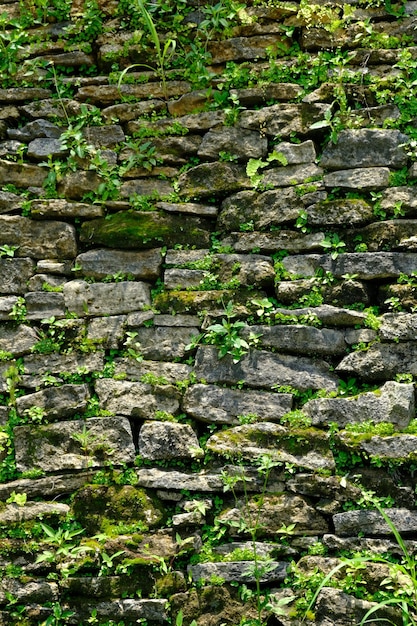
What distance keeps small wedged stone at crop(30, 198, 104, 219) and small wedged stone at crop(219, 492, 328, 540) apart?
1579 mm

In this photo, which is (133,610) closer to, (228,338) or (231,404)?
(231,404)

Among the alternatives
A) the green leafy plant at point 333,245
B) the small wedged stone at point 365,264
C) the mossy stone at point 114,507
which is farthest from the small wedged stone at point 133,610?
the green leafy plant at point 333,245

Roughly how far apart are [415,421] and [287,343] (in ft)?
2.10

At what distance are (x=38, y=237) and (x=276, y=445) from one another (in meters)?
1.56

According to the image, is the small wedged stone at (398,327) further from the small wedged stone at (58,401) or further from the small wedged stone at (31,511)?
the small wedged stone at (31,511)

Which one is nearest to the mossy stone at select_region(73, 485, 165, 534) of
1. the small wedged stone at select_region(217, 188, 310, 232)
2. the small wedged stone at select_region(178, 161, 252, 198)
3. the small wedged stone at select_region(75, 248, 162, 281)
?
the small wedged stone at select_region(75, 248, 162, 281)

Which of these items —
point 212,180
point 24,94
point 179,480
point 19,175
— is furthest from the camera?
point 24,94

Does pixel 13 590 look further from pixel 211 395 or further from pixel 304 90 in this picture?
pixel 304 90

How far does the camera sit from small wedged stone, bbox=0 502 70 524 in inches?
124

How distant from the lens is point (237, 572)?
2.98m

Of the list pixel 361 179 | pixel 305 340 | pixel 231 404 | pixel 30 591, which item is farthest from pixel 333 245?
pixel 30 591

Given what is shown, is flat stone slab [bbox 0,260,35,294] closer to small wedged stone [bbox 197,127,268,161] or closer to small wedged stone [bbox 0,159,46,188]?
small wedged stone [bbox 0,159,46,188]

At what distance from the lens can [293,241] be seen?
343 cm

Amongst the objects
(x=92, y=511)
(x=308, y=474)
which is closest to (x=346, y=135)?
(x=308, y=474)
